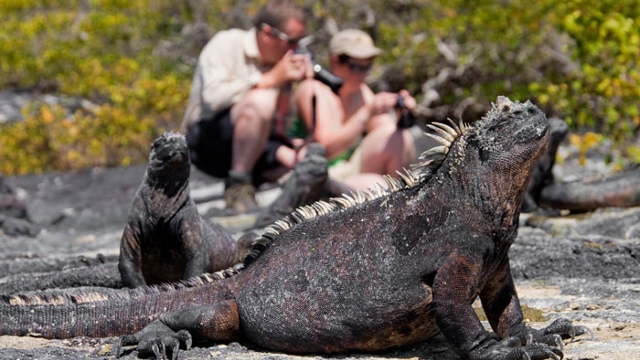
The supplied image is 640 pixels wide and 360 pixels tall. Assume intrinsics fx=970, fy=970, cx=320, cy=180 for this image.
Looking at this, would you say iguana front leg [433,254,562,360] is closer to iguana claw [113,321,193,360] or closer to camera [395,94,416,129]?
iguana claw [113,321,193,360]

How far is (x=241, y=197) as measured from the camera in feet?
22.8

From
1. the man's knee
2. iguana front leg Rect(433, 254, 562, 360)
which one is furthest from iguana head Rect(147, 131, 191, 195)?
the man's knee

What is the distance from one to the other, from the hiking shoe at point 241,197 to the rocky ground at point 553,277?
0.81ft

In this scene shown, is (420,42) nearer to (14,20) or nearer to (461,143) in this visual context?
(461,143)

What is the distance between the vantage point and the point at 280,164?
23.1 feet

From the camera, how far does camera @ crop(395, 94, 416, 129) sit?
607 cm

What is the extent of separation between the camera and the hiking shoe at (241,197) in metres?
6.93

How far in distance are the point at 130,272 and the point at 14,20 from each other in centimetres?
1590

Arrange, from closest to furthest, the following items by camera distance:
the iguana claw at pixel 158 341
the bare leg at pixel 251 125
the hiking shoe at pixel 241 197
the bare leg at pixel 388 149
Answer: the iguana claw at pixel 158 341, the bare leg at pixel 388 149, the bare leg at pixel 251 125, the hiking shoe at pixel 241 197

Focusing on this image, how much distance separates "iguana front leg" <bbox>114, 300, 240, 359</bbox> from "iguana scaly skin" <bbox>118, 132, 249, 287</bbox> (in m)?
0.87

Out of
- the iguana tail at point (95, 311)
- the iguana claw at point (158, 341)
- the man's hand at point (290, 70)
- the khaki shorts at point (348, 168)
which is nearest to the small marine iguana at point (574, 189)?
the khaki shorts at point (348, 168)

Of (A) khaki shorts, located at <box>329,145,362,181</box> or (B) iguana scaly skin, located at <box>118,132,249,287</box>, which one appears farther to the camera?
(A) khaki shorts, located at <box>329,145,362,181</box>

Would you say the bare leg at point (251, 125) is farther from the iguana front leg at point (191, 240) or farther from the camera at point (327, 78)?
the iguana front leg at point (191, 240)

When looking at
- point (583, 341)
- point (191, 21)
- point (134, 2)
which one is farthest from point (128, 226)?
point (134, 2)
